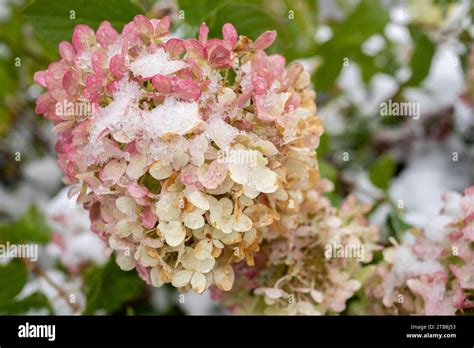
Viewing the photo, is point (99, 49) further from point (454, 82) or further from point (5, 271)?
point (454, 82)

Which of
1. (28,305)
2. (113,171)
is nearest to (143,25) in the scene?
(113,171)

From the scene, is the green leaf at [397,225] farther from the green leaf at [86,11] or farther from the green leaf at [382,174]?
the green leaf at [86,11]

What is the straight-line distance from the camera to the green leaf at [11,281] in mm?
665

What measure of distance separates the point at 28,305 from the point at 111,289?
10 centimetres

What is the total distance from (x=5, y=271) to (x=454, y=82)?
0.75 metres

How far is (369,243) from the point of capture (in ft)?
2.01

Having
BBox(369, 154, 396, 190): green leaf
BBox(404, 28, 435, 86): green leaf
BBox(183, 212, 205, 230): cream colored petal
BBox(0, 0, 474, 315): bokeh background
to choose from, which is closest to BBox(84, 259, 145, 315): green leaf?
BBox(0, 0, 474, 315): bokeh background

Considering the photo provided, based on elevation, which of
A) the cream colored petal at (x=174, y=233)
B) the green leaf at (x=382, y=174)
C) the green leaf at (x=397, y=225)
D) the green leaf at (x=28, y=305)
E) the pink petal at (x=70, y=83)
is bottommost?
the green leaf at (x=28, y=305)

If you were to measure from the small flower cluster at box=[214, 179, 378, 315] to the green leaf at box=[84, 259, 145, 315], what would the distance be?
5.4 inches

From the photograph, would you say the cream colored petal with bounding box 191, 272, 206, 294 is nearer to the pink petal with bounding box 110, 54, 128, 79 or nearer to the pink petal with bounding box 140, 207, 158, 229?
the pink petal with bounding box 140, 207, 158, 229

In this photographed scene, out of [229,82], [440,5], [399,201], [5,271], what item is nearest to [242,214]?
→ [229,82]

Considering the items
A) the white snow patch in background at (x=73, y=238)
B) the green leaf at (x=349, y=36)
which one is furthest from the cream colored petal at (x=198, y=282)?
the green leaf at (x=349, y=36)

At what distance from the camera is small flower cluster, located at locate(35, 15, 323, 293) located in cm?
45

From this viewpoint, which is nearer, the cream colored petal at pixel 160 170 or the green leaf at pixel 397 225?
the cream colored petal at pixel 160 170
